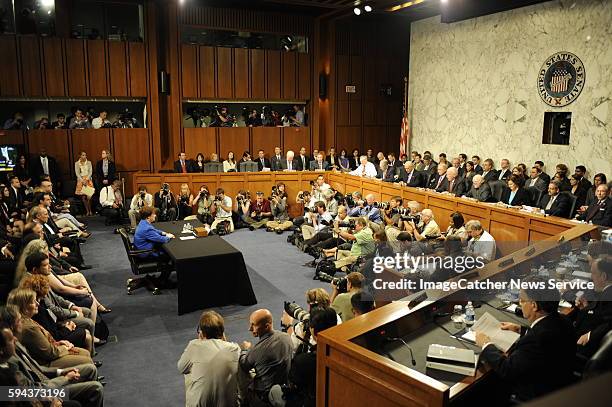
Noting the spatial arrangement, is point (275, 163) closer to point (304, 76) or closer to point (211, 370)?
point (304, 76)

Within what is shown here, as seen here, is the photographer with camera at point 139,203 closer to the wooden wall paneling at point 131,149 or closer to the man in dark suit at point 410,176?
the wooden wall paneling at point 131,149

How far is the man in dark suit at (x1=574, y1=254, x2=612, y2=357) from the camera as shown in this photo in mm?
3637

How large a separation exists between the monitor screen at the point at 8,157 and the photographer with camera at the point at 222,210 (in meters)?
4.60

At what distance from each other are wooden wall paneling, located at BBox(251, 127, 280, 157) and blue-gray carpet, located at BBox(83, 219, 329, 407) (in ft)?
17.0

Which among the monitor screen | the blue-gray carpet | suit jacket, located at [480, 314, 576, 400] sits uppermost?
the monitor screen

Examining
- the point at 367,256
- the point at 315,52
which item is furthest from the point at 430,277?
the point at 315,52

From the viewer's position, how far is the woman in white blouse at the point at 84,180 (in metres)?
11.9

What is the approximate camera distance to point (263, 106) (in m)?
15.6

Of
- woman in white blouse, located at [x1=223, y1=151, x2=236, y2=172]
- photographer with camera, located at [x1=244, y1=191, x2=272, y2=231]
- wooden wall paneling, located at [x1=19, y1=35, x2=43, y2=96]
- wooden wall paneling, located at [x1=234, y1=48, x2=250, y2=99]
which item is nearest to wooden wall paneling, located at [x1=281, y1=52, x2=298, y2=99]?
wooden wall paneling, located at [x1=234, y1=48, x2=250, y2=99]

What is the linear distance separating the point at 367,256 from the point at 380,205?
286 centimetres

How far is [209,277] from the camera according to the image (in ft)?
21.6

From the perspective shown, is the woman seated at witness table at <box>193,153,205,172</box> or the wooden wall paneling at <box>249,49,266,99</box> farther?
the wooden wall paneling at <box>249,49,266,99</box>

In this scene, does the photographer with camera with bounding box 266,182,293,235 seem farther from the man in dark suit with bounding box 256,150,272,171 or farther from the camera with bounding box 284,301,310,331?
the camera with bounding box 284,301,310,331

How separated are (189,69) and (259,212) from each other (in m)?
4.85
